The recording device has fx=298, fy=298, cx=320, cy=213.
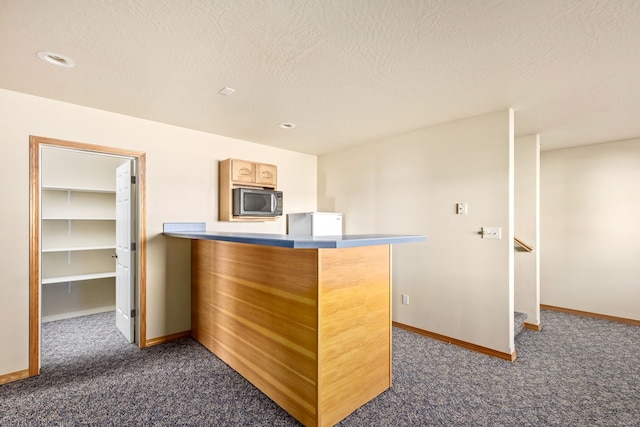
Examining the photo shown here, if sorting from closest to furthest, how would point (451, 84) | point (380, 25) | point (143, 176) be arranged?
point (380, 25)
point (451, 84)
point (143, 176)

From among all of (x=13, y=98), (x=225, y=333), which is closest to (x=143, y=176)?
Result: (x=13, y=98)

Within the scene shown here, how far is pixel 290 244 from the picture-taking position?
66.9 inches

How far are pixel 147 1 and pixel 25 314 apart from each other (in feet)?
8.94

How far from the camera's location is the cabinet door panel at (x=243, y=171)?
143 inches

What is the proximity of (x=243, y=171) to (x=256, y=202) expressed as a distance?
0.42 metres

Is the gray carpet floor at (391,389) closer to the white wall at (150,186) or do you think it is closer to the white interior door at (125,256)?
the white interior door at (125,256)

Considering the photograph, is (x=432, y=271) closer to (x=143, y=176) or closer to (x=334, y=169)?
(x=334, y=169)

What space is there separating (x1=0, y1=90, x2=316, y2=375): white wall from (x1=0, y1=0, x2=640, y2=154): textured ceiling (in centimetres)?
19

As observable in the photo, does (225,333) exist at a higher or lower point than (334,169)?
lower

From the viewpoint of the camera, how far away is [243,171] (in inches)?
147

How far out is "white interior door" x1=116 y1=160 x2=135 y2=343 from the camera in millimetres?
3230

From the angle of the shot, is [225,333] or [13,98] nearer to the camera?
[13,98]

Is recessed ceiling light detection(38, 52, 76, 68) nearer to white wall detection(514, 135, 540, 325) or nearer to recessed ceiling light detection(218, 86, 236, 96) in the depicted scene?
recessed ceiling light detection(218, 86, 236, 96)

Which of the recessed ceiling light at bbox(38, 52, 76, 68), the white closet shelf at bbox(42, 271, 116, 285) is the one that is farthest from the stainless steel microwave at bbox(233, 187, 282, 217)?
the white closet shelf at bbox(42, 271, 116, 285)
